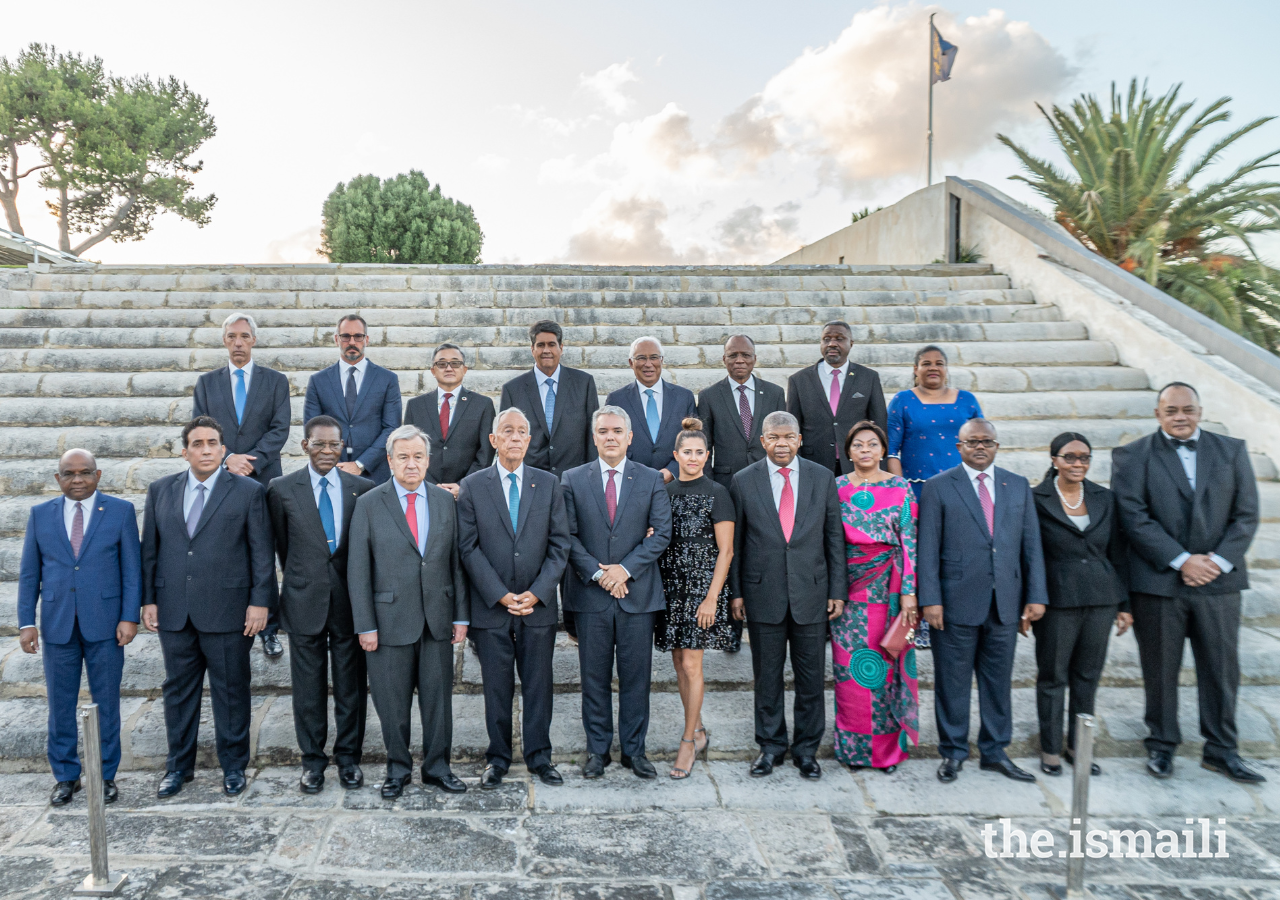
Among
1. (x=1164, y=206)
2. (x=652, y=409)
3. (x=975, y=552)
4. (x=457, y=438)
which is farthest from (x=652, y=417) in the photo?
(x=1164, y=206)

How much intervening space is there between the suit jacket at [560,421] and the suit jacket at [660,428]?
11.6 inches

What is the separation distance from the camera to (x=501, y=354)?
26.6 ft

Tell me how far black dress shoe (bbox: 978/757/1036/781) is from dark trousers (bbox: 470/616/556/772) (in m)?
2.37

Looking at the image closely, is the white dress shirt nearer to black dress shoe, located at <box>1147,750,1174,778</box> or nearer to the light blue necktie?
the light blue necktie

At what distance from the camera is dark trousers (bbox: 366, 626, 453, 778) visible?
3.92 metres

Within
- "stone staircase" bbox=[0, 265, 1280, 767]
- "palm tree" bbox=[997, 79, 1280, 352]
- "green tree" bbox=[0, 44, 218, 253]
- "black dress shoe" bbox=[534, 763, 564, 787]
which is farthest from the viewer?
"green tree" bbox=[0, 44, 218, 253]

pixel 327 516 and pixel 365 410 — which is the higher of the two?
pixel 365 410

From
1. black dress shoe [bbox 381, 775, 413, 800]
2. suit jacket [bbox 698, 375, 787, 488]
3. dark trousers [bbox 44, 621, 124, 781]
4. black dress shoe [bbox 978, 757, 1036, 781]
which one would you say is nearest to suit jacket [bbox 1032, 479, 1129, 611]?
black dress shoe [bbox 978, 757, 1036, 781]

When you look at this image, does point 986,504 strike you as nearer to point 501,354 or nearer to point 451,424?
point 451,424

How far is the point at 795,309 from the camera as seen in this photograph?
905 cm

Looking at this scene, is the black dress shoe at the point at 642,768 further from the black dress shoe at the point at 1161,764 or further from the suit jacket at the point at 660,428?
the black dress shoe at the point at 1161,764

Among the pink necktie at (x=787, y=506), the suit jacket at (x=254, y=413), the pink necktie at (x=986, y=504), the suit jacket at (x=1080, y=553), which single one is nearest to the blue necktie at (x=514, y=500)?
the pink necktie at (x=787, y=506)

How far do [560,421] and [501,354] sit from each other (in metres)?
3.30

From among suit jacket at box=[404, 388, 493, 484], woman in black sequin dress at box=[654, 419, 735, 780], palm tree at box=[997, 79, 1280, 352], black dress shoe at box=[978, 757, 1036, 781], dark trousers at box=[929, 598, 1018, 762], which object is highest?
palm tree at box=[997, 79, 1280, 352]
